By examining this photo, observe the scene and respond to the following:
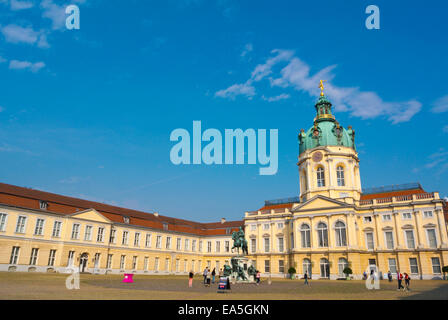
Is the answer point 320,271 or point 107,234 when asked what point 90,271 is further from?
point 320,271

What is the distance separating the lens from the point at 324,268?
5062 cm

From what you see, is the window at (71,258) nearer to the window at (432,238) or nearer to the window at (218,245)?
the window at (218,245)

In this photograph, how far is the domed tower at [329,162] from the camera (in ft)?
185

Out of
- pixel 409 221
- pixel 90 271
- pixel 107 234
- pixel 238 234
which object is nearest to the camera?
pixel 238 234

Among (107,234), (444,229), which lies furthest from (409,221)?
(107,234)

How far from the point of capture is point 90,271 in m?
52.4

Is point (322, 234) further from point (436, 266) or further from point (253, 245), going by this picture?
point (253, 245)

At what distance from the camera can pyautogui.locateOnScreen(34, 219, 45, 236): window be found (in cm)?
4684

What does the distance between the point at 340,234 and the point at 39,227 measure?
4595 cm

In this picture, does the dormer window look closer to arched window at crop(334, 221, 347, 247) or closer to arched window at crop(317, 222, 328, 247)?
arched window at crop(317, 222, 328, 247)

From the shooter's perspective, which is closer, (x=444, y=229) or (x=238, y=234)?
(x=238, y=234)

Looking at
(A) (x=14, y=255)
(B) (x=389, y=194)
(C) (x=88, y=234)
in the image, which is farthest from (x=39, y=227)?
(B) (x=389, y=194)

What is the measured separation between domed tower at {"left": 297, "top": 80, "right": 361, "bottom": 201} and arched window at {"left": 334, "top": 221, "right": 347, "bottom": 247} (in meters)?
5.55
